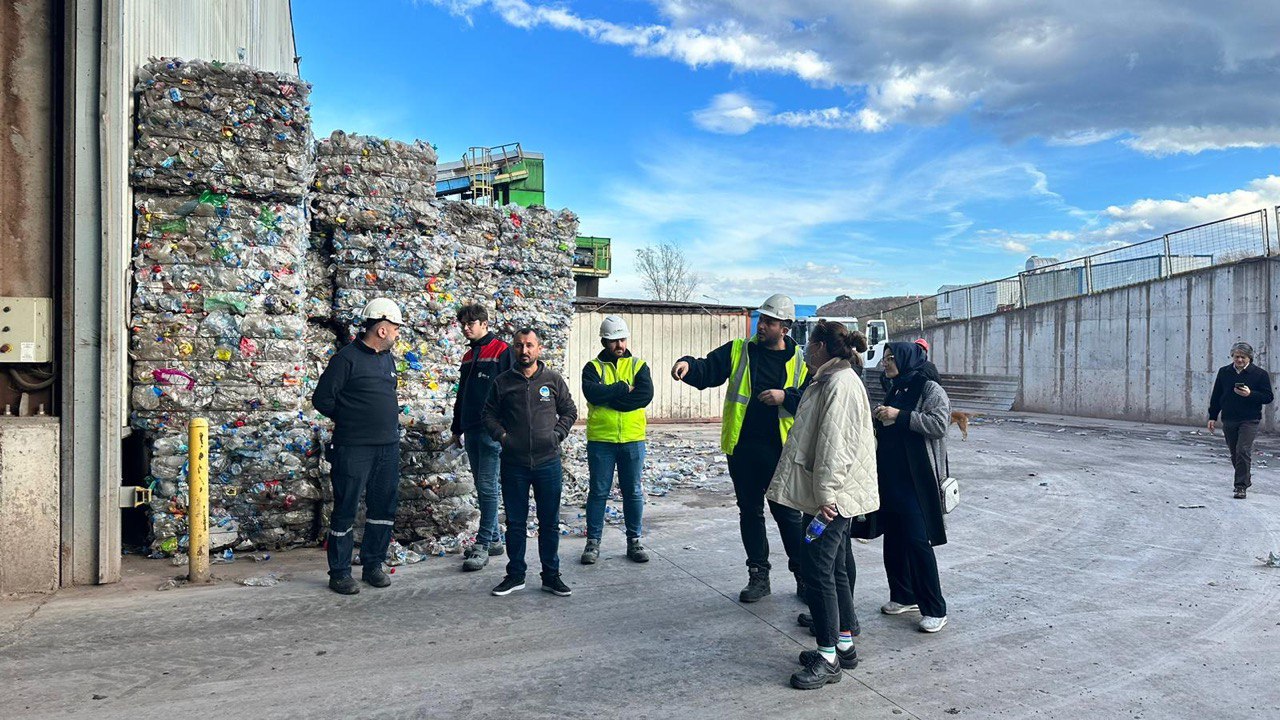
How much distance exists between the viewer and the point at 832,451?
3.96 m

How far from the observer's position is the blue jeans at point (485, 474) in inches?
243

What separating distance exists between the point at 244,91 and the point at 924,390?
583cm

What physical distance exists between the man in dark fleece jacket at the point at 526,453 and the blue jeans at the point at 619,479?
0.71 meters

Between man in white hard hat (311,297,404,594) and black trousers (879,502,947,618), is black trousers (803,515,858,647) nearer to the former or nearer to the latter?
black trousers (879,502,947,618)

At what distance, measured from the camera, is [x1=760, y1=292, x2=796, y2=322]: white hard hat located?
5.18m

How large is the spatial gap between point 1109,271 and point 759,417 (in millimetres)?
21624

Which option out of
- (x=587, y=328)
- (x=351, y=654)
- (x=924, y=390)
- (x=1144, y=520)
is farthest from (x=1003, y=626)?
(x=587, y=328)

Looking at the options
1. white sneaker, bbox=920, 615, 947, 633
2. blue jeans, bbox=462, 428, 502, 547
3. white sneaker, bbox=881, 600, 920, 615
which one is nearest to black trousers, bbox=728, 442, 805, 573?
white sneaker, bbox=881, 600, 920, 615

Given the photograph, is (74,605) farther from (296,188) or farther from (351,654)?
(296,188)

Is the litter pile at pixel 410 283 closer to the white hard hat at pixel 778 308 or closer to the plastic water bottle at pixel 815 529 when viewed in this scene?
the white hard hat at pixel 778 308

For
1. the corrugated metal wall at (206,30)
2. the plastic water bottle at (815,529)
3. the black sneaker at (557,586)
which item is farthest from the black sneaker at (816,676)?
the corrugated metal wall at (206,30)

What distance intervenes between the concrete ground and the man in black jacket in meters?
0.38

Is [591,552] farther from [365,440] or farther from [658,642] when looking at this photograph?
[365,440]

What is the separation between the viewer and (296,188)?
263 inches
